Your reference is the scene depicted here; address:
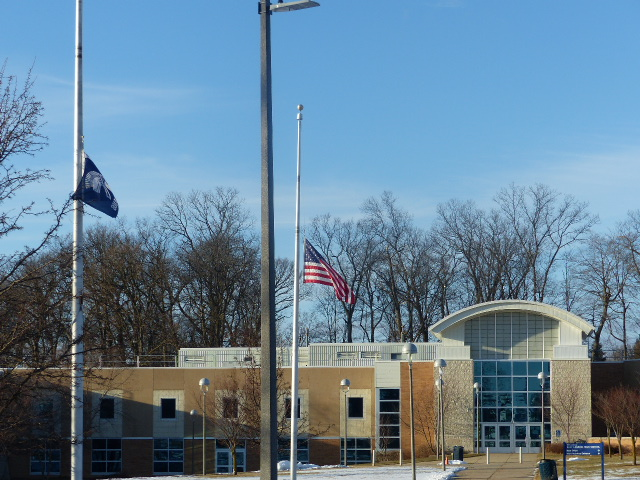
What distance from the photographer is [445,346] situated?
2148 inches

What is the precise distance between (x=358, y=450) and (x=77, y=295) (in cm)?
4479

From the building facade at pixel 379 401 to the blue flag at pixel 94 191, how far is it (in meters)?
36.6

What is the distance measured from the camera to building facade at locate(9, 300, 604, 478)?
177ft

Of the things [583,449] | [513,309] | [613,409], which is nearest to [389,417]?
[513,309]

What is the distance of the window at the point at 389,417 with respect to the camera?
55.4 m

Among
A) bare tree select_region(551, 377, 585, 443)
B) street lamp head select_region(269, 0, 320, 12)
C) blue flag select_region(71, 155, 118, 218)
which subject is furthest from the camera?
bare tree select_region(551, 377, 585, 443)

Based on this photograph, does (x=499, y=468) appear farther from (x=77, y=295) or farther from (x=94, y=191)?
(x=77, y=295)

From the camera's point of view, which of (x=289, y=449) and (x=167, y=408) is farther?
(x=167, y=408)

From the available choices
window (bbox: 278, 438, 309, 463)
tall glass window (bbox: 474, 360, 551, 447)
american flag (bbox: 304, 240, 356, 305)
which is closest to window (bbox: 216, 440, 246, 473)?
window (bbox: 278, 438, 309, 463)

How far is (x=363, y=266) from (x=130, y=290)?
18.6 metres

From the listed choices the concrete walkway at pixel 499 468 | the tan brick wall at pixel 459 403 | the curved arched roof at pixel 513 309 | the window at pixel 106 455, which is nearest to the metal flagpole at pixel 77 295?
the concrete walkway at pixel 499 468

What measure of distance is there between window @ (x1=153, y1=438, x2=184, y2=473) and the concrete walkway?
18.2m

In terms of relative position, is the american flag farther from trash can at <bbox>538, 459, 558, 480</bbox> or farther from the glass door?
the glass door

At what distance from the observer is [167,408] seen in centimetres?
5659
